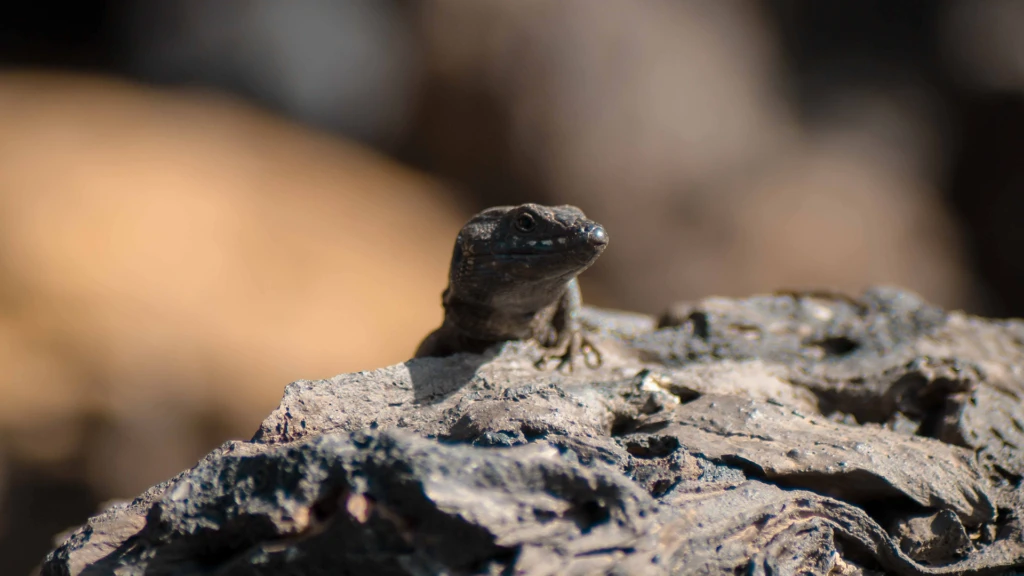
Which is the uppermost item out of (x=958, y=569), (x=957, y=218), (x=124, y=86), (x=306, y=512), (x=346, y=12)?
(x=346, y=12)

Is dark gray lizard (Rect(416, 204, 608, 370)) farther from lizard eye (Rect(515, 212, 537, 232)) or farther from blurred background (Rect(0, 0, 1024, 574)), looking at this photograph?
blurred background (Rect(0, 0, 1024, 574))

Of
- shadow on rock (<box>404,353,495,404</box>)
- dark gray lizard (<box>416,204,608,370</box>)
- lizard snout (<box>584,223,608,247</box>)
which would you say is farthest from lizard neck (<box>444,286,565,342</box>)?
lizard snout (<box>584,223,608,247</box>)

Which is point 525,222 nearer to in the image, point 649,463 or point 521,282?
point 521,282

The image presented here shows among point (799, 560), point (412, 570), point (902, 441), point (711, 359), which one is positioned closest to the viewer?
point (412, 570)

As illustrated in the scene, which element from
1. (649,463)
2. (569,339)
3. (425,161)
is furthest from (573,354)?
(425,161)

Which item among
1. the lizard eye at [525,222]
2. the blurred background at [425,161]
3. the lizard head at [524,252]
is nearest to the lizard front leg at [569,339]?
the lizard head at [524,252]

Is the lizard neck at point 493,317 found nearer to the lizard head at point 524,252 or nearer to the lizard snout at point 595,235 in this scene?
the lizard head at point 524,252

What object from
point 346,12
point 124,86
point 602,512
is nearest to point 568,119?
point 346,12

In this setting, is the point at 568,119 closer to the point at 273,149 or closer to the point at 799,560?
the point at 273,149
